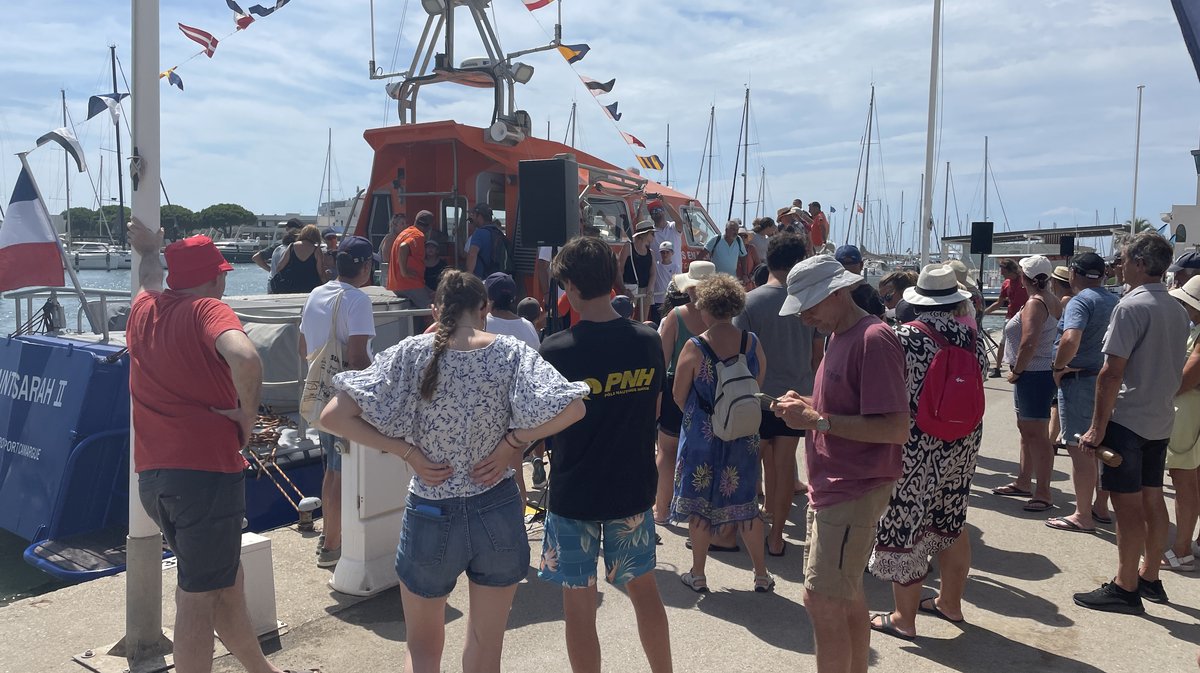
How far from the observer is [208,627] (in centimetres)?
336

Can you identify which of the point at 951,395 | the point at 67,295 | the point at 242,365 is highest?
A: the point at 67,295

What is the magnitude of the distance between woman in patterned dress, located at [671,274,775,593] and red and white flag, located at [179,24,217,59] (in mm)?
9342

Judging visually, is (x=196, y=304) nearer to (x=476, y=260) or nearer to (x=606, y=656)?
(x=606, y=656)

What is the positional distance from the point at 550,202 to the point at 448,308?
3.77m

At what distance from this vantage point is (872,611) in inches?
181

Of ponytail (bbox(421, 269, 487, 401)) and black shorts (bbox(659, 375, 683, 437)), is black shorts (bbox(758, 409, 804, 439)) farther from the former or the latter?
ponytail (bbox(421, 269, 487, 401))

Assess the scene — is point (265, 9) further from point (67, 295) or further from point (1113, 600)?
point (1113, 600)

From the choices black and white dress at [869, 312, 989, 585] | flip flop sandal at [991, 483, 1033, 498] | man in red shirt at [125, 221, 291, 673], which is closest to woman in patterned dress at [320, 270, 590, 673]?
man in red shirt at [125, 221, 291, 673]

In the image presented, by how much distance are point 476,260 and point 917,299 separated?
565cm

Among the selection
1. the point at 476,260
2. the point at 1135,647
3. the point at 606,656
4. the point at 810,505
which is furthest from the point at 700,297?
the point at 476,260

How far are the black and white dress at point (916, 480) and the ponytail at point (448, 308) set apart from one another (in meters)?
2.14

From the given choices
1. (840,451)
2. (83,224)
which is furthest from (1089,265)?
(83,224)

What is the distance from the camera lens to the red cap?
11.0ft

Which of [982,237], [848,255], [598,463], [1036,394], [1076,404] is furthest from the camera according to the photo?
[982,237]
